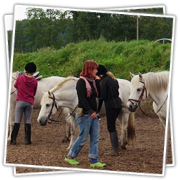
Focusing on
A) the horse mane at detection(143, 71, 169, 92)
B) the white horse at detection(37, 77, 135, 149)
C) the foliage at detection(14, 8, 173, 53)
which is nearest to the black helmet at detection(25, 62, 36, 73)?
the foliage at detection(14, 8, 173, 53)

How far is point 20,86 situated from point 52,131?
2680 mm

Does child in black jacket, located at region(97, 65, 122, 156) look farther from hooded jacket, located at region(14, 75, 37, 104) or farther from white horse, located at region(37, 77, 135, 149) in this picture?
hooded jacket, located at region(14, 75, 37, 104)

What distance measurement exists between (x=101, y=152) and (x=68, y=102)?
1.28 meters

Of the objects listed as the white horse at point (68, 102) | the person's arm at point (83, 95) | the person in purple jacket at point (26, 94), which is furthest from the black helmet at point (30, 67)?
the person's arm at point (83, 95)

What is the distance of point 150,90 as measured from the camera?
636 cm

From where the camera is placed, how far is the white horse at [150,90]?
20.3 ft

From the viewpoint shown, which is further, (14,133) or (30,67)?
(14,133)

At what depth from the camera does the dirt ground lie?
217 inches

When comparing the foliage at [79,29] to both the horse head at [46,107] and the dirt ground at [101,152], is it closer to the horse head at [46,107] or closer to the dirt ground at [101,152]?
the horse head at [46,107]

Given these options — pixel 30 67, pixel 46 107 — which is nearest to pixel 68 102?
pixel 46 107

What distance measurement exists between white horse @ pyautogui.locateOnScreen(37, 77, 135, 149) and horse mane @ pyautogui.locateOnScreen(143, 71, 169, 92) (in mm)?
1089

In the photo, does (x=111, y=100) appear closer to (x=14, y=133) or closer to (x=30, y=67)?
(x=30, y=67)

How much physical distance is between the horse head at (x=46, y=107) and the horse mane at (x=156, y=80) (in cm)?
199

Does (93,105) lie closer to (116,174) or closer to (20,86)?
(116,174)
